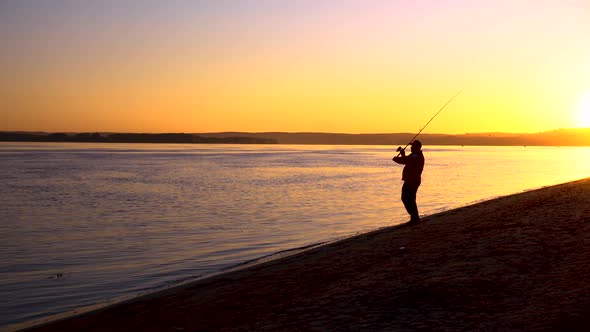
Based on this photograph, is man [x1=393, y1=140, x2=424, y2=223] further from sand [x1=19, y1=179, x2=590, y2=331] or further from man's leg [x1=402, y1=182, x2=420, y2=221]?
sand [x1=19, y1=179, x2=590, y2=331]

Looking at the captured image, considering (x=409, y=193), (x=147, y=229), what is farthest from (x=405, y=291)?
(x=147, y=229)

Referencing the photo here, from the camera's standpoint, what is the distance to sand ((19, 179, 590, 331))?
5945mm

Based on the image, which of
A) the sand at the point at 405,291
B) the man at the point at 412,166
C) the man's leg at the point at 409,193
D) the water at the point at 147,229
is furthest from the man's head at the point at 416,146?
the water at the point at 147,229

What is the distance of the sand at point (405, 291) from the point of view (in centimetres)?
595

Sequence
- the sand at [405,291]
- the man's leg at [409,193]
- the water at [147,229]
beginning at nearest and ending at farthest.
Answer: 1. the sand at [405,291]
2. the water at [147,229]
3. the man's leg at [409,193]

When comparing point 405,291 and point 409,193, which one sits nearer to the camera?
point 405,291

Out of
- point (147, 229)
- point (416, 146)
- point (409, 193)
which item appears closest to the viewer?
point (416, 146)

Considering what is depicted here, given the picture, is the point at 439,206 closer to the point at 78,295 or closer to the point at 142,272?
the point at 142,272

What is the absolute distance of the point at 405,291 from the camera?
708 centimetres

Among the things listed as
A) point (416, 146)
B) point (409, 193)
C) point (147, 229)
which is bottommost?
point (147, 229)

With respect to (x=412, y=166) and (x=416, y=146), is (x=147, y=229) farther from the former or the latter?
(x=416, y=146)

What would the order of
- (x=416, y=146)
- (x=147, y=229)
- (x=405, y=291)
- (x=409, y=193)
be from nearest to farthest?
1. (x=405, y=291)
2. (x=416, y=146)
3. (x=409, y=193)
4. (x=147, y=229)

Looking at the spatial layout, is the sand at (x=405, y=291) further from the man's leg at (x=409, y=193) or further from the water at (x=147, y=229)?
the man's leg at (x=409, y=193)

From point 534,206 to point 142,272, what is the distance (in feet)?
32.7
